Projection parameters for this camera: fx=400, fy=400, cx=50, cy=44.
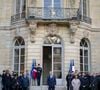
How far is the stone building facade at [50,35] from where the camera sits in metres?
24.9

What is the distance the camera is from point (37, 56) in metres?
24.9

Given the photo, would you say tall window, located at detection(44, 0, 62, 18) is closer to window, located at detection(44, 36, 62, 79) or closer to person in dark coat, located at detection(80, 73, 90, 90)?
window, located at detection(44, 36, 62, 79)

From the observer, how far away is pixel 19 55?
2606cm

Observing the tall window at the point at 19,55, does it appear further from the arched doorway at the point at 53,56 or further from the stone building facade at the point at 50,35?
the arched doorway at the point at 53,56

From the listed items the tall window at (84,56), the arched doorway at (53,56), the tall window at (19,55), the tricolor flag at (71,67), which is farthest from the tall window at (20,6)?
the tricolor flag at (71,67)

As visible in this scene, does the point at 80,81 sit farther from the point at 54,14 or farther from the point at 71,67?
the point at 54,14

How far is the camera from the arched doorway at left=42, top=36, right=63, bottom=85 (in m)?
25.3

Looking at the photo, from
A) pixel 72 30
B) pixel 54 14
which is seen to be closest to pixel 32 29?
pixel 54 14

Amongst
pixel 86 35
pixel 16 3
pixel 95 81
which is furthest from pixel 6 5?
pixel 95 81

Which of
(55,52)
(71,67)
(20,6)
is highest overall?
(20,6)

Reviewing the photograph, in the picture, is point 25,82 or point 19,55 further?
point 19,55

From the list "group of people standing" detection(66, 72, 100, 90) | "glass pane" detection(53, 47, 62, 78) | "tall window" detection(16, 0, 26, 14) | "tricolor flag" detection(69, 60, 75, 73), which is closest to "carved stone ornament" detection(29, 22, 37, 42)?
"glass pane" detection(53, 47, 62, 78)

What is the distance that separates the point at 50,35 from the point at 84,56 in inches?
114

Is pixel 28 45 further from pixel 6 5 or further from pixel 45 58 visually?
pixel 6 5
